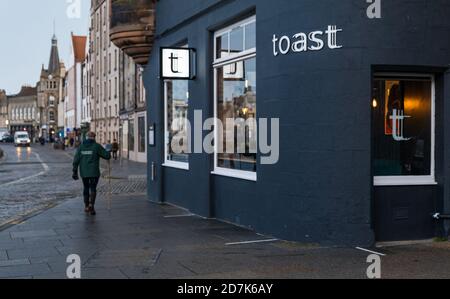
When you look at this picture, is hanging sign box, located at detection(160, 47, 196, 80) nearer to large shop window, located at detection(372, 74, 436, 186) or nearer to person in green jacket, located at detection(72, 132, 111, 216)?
person in green jacket, located at detection(72, 132, 111, 216)

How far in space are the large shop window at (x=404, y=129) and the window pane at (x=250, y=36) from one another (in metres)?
2.43

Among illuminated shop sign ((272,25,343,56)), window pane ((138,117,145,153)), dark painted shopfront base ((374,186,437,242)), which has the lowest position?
dark painted shopfront base ((374,186,437,242))

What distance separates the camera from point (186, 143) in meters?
13.9

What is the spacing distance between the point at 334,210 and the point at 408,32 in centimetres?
278

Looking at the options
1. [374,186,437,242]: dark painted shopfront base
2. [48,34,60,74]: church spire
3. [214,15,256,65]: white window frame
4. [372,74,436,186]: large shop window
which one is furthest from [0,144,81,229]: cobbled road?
[48,34,60,74]: church spire

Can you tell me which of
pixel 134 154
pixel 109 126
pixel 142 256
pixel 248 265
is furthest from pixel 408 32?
pixel 109 126

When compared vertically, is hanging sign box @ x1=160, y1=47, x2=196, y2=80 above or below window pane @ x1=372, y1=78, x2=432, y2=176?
above

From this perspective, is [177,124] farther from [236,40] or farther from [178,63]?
[236,40]

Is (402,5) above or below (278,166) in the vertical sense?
above

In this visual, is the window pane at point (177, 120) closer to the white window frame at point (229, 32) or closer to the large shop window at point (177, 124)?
the large shop window at point (177, 124)

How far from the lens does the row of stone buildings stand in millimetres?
46469

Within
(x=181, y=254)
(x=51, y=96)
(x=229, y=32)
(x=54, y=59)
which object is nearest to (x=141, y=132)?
(x=229, y=32)

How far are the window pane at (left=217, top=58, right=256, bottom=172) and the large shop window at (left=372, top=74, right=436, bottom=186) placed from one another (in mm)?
2326

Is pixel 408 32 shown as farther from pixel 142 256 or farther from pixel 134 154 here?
pixel 134 154
